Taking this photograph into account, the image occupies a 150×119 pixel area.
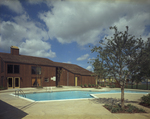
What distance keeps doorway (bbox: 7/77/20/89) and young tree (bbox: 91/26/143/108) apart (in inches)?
851

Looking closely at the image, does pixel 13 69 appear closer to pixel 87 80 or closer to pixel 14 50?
pixel 14 50

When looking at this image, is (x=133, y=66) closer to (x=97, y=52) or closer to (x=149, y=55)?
(x=149, y=55)

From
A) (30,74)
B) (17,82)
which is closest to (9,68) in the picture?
(17,82)

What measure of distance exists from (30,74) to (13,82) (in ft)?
12.4

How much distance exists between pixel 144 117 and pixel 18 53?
29.1 meters

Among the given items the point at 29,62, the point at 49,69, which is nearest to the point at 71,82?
the point at 49,69

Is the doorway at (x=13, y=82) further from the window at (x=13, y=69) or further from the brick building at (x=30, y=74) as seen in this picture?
the window at (x=13, y=69)

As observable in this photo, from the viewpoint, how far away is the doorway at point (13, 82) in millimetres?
24059

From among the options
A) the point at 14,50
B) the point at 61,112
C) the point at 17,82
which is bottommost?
the point at 17,82

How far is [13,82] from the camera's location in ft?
80.5

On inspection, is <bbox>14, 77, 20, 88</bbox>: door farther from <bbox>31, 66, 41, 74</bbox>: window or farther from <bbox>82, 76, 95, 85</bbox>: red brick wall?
<bbox>82, 76, 95, 85</bbox>: red brick wall

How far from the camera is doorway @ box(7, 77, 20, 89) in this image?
24.1 metres

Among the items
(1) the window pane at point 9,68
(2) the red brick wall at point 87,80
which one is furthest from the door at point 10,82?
(2) the red brick wall at point 87,80

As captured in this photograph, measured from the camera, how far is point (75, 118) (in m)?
6.41
